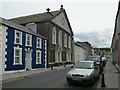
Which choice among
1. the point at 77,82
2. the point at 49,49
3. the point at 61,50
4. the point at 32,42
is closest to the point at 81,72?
the point at 77,82

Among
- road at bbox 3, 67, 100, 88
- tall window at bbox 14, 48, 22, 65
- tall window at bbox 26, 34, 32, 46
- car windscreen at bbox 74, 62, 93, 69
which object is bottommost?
road at bbox 3, 67, 100, 88

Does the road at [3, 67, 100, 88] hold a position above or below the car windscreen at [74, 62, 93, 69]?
below

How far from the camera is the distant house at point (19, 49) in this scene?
16217 millimetres

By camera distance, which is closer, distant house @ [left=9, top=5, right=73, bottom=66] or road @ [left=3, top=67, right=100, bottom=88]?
road @ [left=3, top=67, right=100, bottom=88]

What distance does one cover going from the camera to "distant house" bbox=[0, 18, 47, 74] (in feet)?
53.2

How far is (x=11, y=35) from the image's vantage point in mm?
17562

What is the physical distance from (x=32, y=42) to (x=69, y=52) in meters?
20.0

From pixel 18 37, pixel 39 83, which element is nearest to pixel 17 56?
pixel 18 37

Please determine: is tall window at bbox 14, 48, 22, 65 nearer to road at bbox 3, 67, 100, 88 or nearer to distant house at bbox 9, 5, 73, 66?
road at bbox 3, 67, 100, 88

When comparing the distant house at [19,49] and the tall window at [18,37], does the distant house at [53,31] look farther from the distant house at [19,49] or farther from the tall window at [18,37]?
the tall window at [18,37]

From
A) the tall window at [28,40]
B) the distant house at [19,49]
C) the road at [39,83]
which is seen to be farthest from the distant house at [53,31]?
the road at [39,83]

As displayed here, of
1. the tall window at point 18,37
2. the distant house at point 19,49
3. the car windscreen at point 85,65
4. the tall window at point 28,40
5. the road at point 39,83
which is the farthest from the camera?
the tall window at point 28,40

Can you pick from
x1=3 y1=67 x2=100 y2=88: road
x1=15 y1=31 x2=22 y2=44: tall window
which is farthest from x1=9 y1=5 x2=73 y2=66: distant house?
x1=3 y1=67 x2=100 y2=88: road

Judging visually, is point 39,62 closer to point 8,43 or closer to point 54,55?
point 54,55
